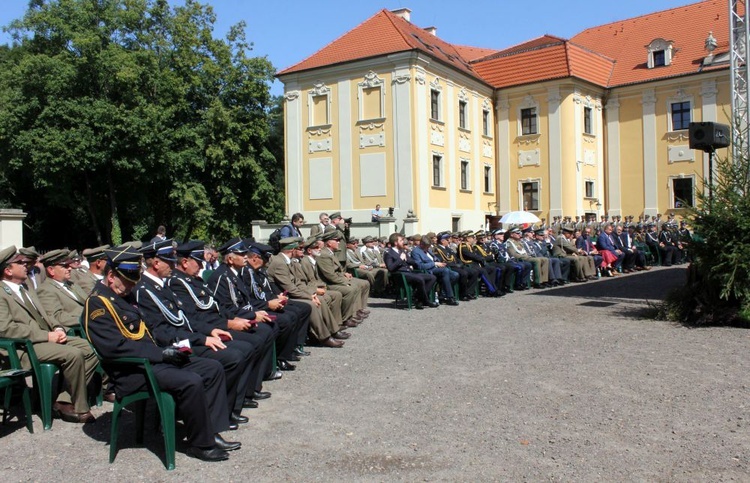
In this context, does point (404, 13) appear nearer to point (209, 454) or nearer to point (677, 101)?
point (677, 101)

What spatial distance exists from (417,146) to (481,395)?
25597mm

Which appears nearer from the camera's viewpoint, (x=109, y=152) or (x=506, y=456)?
(x=506, y=456)

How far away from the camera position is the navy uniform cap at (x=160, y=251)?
18.9ft

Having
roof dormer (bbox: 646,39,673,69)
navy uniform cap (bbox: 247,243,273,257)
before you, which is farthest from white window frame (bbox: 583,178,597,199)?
navy uniform cap (bbox: 247,243,273,257)

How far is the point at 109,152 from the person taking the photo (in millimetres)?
33188

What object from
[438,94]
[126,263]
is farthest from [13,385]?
[438,94]

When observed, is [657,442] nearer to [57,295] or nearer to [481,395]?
[481,395]

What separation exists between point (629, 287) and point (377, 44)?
19865 mm

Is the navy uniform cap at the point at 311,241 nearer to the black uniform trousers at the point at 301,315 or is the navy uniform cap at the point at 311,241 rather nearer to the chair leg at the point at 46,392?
the black uniform trousers at the point at 301,315

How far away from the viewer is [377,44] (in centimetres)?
3300

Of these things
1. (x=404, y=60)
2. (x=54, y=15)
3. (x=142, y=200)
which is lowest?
(x=142, y=200)

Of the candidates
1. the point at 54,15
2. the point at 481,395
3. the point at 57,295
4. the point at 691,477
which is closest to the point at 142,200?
the point at 54,15

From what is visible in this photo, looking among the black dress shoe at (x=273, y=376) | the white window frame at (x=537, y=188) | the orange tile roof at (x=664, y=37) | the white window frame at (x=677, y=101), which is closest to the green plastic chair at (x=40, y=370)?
the black dress shoe at (x=273, y=376)

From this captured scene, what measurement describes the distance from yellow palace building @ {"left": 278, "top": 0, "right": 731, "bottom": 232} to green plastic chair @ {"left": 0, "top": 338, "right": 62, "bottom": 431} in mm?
26032
